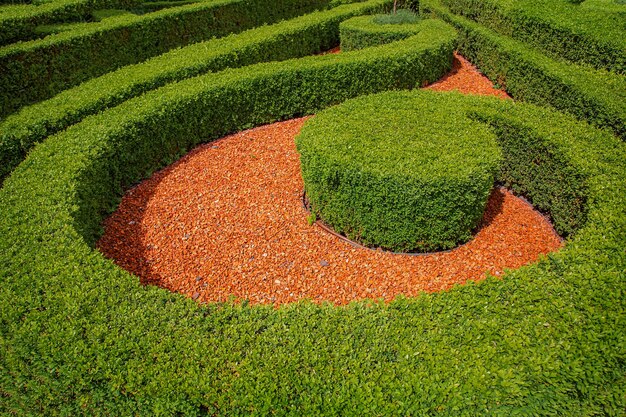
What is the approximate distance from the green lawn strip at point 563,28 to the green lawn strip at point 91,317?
36.5 ft

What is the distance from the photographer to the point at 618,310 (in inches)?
193

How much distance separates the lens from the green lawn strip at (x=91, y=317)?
454 centimetres

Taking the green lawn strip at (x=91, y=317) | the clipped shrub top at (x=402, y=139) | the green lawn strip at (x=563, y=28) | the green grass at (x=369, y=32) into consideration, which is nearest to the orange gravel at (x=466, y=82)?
the green lawn strip at (x=563, y=28)

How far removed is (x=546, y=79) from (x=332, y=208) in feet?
23.3

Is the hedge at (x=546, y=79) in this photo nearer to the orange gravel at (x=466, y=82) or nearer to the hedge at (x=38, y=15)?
the orange gravel at (x=466, y=82)

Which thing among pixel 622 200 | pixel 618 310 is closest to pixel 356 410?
pixel 618 310

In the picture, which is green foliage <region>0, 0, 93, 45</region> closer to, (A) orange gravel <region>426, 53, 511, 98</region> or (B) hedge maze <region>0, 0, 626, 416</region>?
(B) hedge maze <region>0, 0, 626, 416</region>

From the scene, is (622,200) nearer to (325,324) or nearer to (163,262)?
(325,324)

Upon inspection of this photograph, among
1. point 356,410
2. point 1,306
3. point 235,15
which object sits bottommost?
point 356,410

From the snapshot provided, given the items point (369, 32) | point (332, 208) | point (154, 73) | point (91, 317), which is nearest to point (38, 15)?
point (154, 73)

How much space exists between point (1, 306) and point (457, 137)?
7.51 metres

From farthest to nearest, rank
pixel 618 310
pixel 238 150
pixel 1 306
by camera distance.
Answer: pixel 238 150 < pixel 1 306 < pixel 618 310

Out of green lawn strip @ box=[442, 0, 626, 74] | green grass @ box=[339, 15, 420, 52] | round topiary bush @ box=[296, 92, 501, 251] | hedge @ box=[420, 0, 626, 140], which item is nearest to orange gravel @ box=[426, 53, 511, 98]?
hedge @ box=[420, 0, 626, 140]

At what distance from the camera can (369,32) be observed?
15516 millimetres
